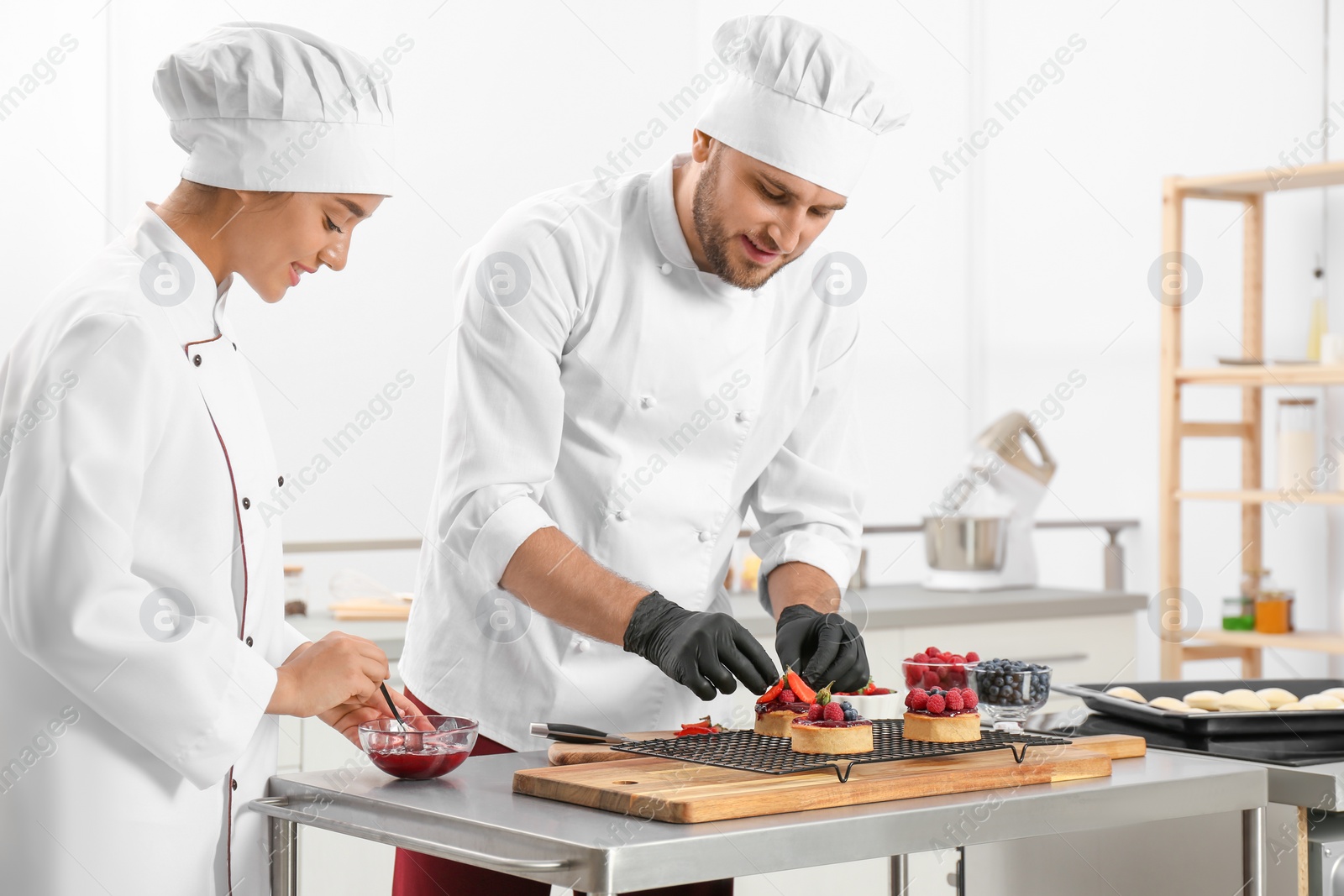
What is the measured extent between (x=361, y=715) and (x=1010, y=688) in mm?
676

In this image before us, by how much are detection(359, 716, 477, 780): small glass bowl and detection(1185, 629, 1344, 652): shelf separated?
2640mm

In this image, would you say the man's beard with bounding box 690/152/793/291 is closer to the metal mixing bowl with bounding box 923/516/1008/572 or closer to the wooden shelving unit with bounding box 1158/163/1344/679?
the metal mixing bowl with bounding box 923/516/1008/572

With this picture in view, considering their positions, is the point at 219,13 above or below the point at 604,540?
above

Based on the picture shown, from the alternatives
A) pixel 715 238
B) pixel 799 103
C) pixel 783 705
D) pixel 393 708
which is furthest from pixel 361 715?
pixel 799 103

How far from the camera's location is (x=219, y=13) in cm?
309

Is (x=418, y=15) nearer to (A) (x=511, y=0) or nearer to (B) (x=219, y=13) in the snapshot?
(A) (x=511, y=0)

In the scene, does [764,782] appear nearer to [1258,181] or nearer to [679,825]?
[679,825]

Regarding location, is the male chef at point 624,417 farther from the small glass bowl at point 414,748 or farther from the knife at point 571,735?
the small glass bowl at point 414,748

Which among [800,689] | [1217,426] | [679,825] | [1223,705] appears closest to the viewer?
[679,825]

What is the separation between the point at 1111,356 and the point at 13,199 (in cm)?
299

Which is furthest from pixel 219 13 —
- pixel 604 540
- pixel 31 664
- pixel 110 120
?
pixel 31 664

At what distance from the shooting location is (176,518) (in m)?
1.19

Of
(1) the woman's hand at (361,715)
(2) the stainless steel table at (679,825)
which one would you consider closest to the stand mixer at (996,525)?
(2) the stainless steel table at (679,825)

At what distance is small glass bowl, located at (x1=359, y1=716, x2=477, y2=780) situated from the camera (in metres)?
1.27
